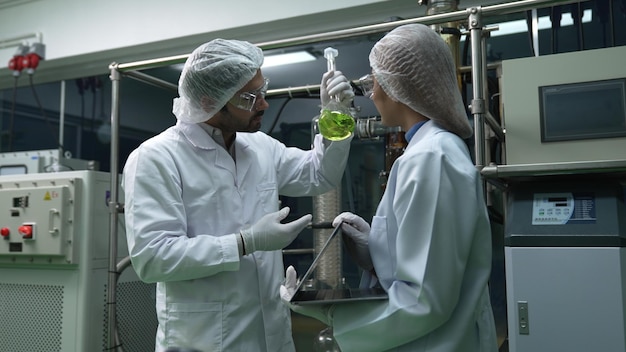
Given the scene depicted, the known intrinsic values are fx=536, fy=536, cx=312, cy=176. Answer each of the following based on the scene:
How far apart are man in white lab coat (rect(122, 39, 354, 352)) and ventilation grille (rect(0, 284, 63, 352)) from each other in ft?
2.71

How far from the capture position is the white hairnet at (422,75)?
3.59 ft

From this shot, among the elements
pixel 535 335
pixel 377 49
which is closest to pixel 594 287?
pixel 535 335

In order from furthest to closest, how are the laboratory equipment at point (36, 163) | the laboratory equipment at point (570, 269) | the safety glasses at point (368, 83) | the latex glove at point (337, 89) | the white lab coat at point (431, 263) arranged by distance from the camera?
1. the laboratory equipment at point (36, 163)
2. the latex glove at point (337, 89)
3. the laboratory equipment at point (570, 269)
4. the safety glasses at point (368, 83)
5. the white lab coat at point (431, 263)

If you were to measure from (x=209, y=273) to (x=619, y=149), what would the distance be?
1109 millimetres

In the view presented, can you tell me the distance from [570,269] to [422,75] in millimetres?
681

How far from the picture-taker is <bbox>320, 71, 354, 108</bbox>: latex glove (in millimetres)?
1468

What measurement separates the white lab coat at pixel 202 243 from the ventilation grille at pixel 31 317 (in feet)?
2.73

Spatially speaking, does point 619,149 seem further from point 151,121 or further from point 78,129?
point 78,129

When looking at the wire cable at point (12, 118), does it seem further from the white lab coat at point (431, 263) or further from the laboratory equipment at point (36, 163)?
the white lab coat at point (431, 263)

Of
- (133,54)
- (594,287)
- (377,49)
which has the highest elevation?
(133,54)

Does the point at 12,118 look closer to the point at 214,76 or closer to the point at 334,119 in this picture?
the point at 214,76

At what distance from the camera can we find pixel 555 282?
54.5 inches

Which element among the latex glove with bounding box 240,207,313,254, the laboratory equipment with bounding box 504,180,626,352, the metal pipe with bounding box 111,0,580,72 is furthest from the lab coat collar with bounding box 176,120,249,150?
the laboratory equipment with bounding box 504,180,626,352

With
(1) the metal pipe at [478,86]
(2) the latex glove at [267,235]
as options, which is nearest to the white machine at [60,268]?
(2) the latex glove at [267,235]
